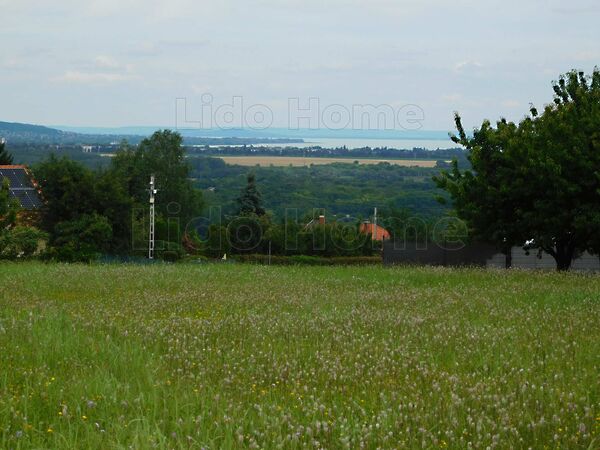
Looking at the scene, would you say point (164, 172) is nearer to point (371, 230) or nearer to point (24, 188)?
point (24, 188)

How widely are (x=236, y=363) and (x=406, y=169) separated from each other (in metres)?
119

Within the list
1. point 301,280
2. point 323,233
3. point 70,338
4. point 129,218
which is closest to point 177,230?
point 129,218

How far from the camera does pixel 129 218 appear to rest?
257 ft

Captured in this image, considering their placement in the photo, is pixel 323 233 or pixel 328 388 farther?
pixel 323 233

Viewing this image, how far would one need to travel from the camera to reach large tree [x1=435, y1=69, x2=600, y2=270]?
1154 inches

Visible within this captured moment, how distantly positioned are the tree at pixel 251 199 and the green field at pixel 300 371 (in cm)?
9551

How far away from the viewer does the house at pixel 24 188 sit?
78.1 meters

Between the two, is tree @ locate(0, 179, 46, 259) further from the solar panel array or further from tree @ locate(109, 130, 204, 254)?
tree @ locate(109, 130, 204, 254)

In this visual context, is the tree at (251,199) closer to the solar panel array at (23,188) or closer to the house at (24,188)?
the house at (24,188)

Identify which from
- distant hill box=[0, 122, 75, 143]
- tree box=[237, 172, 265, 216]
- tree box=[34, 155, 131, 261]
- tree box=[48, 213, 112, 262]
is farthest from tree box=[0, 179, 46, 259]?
distant hill box=[0, 122, 75, 143]

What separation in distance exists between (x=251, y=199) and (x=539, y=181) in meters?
84.9

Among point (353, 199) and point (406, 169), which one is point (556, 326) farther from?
point (406, 169)

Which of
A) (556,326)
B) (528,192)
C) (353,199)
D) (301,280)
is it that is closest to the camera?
(556,326)

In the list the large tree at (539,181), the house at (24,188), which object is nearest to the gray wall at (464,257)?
the large tree at (539,181)
